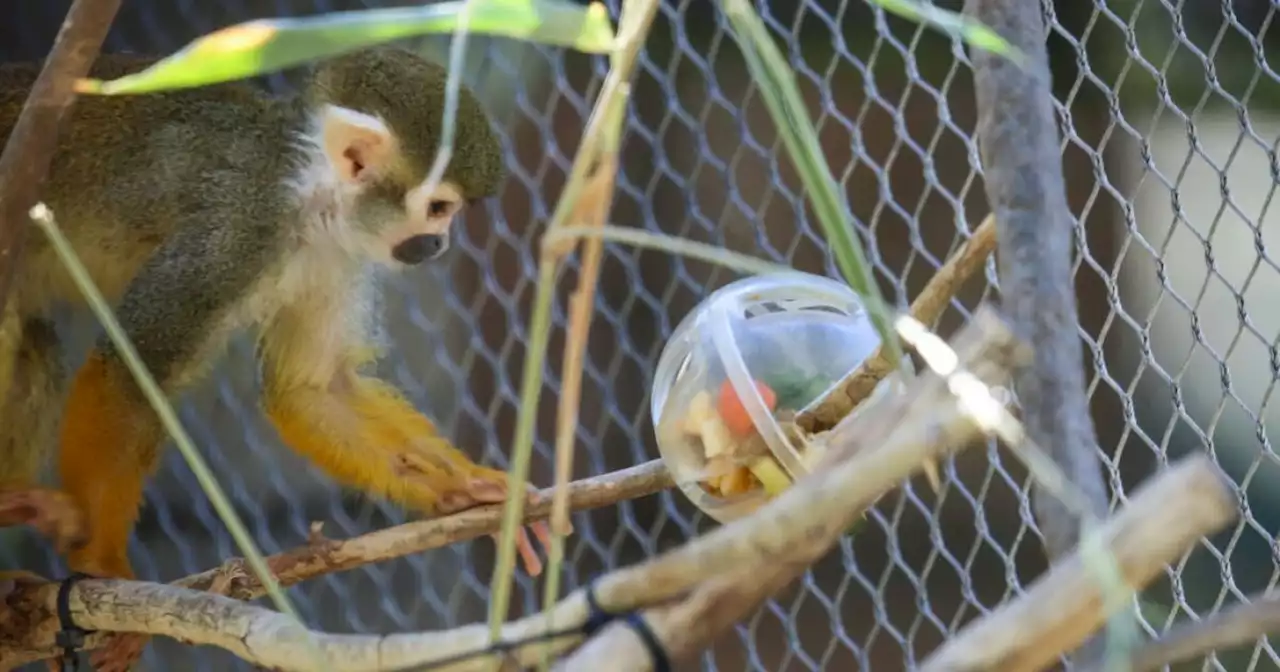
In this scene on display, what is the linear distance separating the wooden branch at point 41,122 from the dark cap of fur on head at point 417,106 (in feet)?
1.57

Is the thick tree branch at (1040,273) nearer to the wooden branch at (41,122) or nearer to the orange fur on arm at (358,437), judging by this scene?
the wooden branch at (41,122)

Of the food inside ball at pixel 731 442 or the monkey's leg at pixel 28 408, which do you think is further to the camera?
the monkey's leg at pixel 28 408

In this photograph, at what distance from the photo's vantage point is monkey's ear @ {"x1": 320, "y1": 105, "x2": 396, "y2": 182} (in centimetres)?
139

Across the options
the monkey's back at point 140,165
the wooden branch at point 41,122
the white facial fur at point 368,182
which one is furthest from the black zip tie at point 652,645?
the monkey's back at point 140,165

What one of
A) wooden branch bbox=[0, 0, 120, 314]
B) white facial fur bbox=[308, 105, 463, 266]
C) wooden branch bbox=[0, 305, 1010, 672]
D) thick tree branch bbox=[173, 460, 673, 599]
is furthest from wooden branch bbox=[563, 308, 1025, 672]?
white facial fur bbox=[308, 105, 463, 266]

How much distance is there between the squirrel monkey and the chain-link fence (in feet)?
2.18

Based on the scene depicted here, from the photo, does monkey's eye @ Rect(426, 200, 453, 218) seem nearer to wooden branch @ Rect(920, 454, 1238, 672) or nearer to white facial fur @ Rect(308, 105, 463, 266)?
white facial fur @ Rect(308, 105, 463, 266)

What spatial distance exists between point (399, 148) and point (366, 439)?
35cm

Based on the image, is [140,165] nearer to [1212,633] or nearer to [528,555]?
[528,555]

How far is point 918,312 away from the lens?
0.91 metres

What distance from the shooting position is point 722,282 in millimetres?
2355

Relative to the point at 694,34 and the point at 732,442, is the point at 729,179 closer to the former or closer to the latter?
the point at 694,34

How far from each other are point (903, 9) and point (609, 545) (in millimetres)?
→ 2104

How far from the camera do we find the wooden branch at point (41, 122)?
2.82ft
